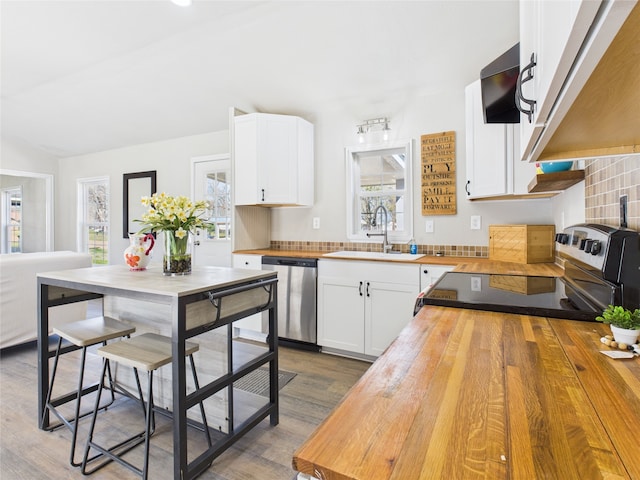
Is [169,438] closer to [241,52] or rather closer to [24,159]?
[241,52]

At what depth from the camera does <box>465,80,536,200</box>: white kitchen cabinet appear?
2.35 metres

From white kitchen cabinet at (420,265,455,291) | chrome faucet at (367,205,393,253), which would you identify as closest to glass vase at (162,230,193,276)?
white kitchen cabinet at (420,265,455,291)

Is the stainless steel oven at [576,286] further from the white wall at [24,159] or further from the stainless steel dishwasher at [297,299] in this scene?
the white wall at [24,159]

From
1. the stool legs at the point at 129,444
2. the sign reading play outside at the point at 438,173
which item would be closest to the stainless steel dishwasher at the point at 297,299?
the sign reading play outside at the point at 438,173

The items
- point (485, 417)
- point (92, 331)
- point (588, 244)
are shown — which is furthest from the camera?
point (92, 331)

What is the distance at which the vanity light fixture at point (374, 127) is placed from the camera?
3.32m

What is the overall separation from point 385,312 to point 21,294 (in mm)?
3220

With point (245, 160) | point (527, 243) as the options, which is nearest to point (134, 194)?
→ point (245, 160)

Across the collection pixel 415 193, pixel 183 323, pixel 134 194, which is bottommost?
pixel 183 323

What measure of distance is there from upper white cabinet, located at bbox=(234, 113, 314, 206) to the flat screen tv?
2080 millimetres

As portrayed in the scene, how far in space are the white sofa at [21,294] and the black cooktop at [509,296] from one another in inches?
129

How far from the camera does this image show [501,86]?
1485 mm

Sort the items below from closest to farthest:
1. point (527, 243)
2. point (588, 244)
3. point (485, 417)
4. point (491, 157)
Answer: point (485, 417)
point (588, 244)
point (527, 243)
point (491, 157)

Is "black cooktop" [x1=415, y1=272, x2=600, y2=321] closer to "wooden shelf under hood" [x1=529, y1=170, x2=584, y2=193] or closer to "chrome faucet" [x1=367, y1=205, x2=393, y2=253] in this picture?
"wooden shelf under hood" [x1=529, y1=170, x2=584, y2=193]
